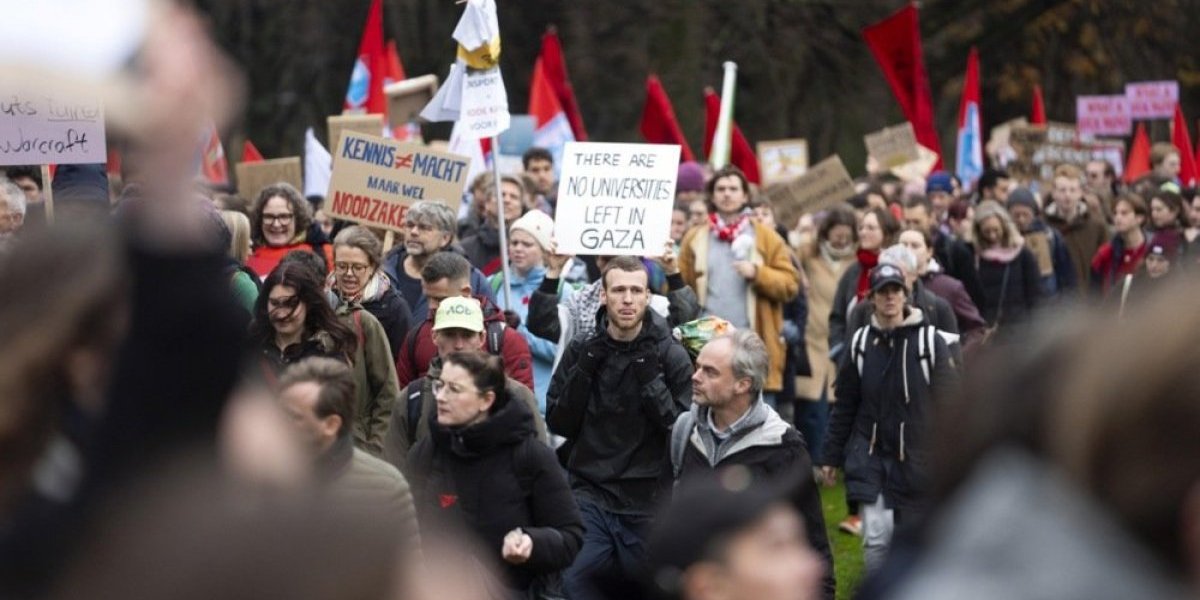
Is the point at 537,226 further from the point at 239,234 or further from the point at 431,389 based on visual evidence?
the point at 431,389

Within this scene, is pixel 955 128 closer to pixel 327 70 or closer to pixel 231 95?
pixel 327 70

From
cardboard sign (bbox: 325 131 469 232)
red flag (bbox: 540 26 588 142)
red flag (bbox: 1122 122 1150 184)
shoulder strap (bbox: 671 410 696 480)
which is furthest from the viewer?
red flag (bbox: 1122 122 1150 184)

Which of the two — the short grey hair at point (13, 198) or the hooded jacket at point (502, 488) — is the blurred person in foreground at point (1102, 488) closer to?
the hooded jacket at point (502, 488)

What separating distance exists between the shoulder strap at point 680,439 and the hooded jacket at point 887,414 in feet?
4.47

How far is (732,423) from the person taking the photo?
289 inches

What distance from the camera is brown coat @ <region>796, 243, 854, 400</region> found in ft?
42.6

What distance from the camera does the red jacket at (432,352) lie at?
27.3 ft

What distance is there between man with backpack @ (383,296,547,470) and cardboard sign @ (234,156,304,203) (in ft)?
18.4

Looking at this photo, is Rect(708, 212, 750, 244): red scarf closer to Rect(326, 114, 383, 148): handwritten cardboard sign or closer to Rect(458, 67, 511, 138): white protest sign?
Rect(458, 67, 511, 138): white protest sign

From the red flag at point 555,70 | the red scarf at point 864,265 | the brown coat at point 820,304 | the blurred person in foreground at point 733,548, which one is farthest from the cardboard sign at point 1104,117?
the blurred person in foreground at point 733,548

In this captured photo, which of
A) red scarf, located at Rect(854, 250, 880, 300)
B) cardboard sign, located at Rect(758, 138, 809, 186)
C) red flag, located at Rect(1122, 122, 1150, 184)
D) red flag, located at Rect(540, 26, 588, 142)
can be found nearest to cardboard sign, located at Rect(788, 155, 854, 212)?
red flag, located at Rect(540, 26, 588, 142)

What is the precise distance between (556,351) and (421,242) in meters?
0.85

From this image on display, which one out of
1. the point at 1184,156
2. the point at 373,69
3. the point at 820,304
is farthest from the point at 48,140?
the point at 1184,156

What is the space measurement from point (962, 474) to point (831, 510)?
370 inches
